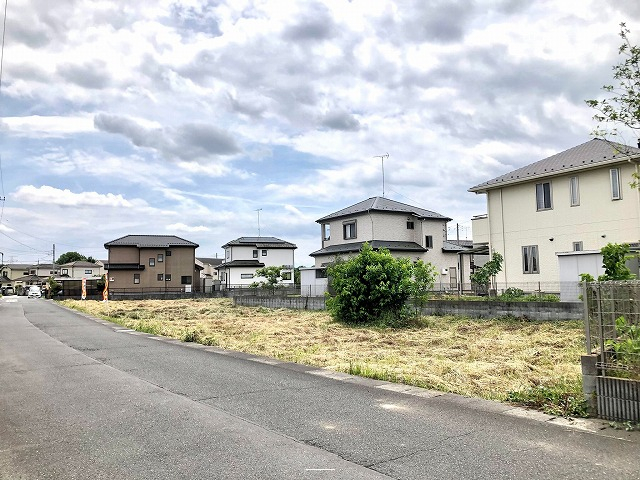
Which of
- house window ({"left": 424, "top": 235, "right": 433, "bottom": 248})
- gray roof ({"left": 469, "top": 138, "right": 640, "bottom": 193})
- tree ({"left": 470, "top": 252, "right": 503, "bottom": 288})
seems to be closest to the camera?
gray roof ({"left": 469, "top": 138, "right": 640, "bottom": 193})

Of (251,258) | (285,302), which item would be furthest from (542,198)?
(251,258)

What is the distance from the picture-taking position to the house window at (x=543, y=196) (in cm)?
2059

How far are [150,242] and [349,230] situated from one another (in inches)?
1058

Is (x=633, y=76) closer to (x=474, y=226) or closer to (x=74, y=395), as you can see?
(x=74, y=395)

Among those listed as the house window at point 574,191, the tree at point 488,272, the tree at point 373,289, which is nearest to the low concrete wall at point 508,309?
the tree at point 373,289

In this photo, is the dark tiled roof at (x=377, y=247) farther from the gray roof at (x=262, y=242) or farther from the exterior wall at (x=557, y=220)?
the gray roof at (x=262, y=242)

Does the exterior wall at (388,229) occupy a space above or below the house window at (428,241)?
above

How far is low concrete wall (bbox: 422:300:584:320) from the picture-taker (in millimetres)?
13969

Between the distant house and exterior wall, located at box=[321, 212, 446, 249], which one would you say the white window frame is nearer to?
exterior wall, located at box=[321, 212, 446, 249]

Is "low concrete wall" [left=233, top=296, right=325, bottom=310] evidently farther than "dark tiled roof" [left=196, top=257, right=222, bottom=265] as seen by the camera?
No

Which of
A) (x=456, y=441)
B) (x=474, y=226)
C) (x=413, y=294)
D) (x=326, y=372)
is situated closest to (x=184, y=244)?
(x=474, y=226)

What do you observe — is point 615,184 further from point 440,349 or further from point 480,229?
point 440,349

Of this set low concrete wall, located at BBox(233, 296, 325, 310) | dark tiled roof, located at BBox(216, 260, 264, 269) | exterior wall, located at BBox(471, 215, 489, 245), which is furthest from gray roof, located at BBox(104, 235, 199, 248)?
exterior wall, located at BBox(471, 215, 489, 245)

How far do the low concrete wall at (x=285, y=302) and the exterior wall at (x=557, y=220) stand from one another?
8.78m
